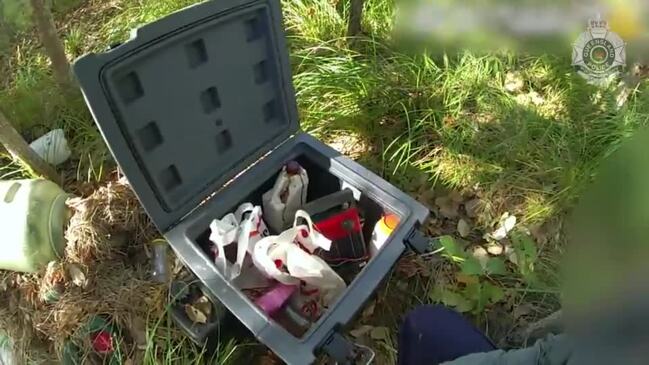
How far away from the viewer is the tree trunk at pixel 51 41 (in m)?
2.17

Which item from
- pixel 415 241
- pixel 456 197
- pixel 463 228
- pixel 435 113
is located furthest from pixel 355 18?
pixel 415 241

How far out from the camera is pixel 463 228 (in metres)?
2.26

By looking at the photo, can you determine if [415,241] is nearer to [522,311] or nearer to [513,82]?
[522,311]

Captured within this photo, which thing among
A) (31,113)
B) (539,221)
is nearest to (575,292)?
(539,221)

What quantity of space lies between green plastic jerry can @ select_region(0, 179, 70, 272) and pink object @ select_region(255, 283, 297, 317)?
77 centimetres

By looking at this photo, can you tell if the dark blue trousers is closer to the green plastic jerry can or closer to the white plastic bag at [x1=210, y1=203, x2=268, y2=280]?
the white plastic bag at [x1=210, y1=203, x2=268, y2=280]

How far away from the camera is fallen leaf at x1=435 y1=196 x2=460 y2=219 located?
90.7 inches

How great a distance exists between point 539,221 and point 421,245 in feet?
2.30

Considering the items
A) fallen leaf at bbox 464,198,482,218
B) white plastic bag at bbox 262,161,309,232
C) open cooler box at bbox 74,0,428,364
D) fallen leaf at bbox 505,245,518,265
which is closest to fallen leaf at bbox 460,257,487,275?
fallen leaf at bbox 505,245,518,265

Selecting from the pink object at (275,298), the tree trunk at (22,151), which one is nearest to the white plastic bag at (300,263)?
the pink object at (275,298)

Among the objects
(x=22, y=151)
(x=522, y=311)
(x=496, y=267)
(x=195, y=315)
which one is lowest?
(x=522, y=311)

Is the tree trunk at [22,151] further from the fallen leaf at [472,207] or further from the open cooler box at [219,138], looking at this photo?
the fallen leaf at [472,207]

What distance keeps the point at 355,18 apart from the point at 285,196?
1032 mm

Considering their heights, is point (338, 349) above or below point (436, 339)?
above
